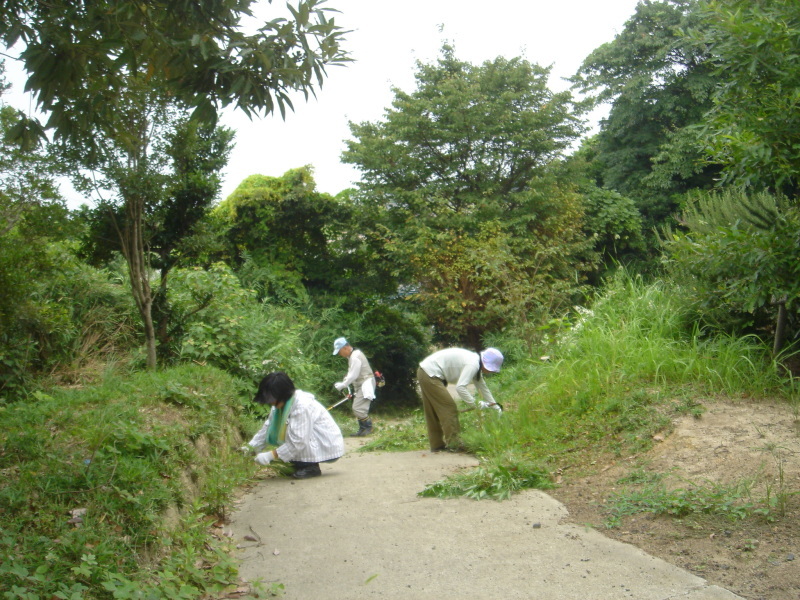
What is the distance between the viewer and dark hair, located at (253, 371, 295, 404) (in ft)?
27.2

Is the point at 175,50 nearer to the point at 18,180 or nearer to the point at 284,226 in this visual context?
the point at 18,180

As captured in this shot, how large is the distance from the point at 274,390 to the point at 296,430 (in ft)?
1.70

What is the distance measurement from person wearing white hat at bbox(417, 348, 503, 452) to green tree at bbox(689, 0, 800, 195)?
4.20m

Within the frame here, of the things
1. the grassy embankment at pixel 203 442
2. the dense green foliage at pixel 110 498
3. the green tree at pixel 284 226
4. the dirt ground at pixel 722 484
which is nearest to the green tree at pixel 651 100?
the green tree at pixel 284 226

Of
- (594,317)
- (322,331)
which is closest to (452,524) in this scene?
(594,317)

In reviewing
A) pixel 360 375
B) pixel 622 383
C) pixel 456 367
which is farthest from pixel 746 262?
pixel 360 375

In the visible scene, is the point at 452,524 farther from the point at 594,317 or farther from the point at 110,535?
the point at 594,317

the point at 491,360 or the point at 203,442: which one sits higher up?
the point at 491,360

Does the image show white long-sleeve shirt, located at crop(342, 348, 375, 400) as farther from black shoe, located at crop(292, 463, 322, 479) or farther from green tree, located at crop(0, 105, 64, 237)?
green tree, located at crop(0, 105, 64, 237)

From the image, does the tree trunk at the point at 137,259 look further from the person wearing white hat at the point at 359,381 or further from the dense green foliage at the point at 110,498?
the person wearing white hat at the point at 359,381

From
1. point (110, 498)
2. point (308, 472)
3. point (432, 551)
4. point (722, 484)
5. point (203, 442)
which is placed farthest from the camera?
point (308, 472)

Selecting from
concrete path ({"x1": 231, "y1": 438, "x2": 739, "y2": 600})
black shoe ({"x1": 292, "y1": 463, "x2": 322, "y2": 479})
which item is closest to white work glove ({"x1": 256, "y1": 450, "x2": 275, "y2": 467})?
black shoe ({"x1": 292, "y1": 463, "x2": 322, "y2": 479})

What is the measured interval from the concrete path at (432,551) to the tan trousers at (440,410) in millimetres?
2320

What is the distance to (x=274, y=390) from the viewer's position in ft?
27.2
